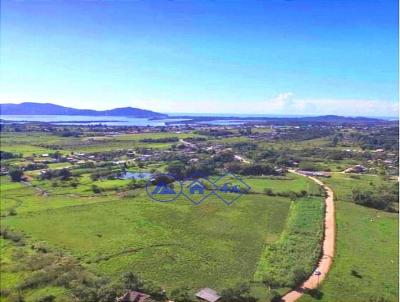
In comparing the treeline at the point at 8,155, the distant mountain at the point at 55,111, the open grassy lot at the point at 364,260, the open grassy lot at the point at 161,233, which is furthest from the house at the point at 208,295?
the distant mountain at the point at 55,111

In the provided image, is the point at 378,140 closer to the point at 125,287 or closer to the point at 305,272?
the point at 305,272

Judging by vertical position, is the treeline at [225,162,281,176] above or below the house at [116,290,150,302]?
above

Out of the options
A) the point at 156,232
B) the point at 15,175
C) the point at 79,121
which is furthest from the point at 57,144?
the point at 79,121

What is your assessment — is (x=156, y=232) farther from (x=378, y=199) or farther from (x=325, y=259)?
(x=378, y=199)

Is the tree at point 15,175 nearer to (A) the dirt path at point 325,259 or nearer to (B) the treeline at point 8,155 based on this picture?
(B) the treeline at point 8,155

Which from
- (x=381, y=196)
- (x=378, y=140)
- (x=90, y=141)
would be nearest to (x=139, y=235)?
(x=381, y=196)

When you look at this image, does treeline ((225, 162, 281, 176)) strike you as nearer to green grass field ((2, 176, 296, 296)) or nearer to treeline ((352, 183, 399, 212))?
green grass field ((2, 176, 296, 296))

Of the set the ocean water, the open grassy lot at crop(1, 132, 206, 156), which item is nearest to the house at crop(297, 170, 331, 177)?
the open grassy lot at crop(1, 132, 206, 156)
